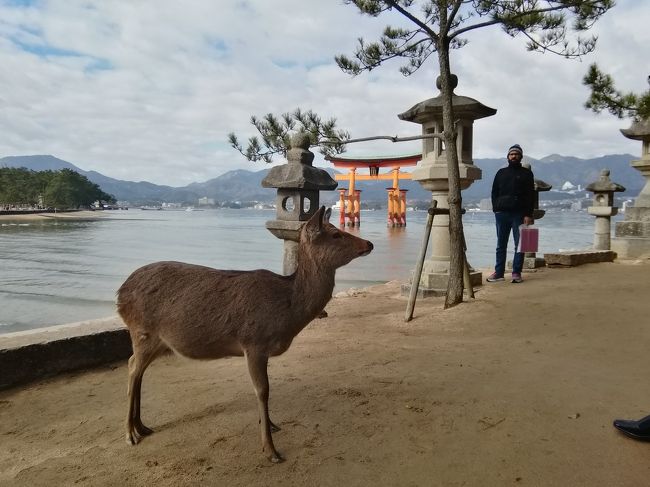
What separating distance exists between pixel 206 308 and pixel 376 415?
1.33 meters

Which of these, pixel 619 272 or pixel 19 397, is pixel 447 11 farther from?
pixel 19 397

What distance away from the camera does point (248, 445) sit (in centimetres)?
273

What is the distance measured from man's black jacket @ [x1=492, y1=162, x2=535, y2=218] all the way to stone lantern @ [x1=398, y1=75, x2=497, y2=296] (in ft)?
1.41

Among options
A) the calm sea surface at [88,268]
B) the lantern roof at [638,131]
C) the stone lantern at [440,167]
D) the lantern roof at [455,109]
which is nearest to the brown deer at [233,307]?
the stone lantern at [440,167]

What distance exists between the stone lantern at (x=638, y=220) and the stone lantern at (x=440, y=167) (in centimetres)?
643

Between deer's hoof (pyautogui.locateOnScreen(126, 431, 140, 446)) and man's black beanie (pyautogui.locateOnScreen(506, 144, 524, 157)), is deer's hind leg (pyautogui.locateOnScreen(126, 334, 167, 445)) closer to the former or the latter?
deer's hoof (pyautogui.locateOnScreen(126, 431, 140, 446))

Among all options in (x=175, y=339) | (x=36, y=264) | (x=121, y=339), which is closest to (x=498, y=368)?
(x=175, y=339)

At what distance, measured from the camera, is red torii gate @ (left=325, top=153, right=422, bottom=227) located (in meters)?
39.2

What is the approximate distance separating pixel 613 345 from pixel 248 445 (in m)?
3.62

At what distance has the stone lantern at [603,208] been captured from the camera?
1198cm

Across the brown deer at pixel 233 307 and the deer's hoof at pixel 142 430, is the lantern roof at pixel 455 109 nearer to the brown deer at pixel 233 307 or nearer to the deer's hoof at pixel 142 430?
the brown deer at pixel 233 307

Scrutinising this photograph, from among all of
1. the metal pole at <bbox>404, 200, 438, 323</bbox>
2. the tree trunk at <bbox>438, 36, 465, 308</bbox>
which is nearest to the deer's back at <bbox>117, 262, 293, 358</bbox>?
the metal pole at <bbox>404, 200, 438, 323</bbox>

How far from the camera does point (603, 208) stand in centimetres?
1205

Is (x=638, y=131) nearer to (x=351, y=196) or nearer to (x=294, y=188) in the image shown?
(x=294, y=188)
